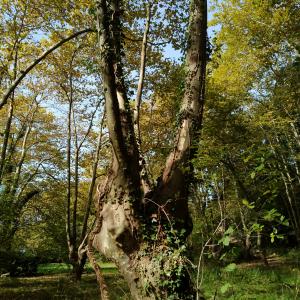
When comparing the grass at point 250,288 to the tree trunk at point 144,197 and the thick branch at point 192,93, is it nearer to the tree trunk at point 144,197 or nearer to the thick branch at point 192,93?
the tree trunk at point 144,197

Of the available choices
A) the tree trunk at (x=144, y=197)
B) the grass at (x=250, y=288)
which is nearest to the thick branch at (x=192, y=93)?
the tree trunk at (x=144, y=197)

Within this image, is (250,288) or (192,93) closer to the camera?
(192,93)

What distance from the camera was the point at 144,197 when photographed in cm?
Result: 463

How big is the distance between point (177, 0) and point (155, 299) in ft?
20.8

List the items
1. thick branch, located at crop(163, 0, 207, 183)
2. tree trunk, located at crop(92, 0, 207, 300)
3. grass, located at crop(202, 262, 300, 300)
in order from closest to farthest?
tree trunk, located at crop(92, 0, 207, 300) → thick branch, located at crop(163, 0, 207, 183) → grass, located at crop(202, 262, 300, 300)

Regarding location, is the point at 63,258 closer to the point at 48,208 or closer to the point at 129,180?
the point at 48,208

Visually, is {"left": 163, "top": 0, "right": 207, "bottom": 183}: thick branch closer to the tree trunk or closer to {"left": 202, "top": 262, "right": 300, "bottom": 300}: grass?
the tree trunk

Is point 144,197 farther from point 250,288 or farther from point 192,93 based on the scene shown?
point 250,288

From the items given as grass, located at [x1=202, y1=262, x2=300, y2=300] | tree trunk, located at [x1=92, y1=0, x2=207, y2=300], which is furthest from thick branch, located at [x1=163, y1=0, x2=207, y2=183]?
grass, located at [x1=202, y1=262, x2=300, y2=300]

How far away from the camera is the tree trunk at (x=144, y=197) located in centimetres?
392

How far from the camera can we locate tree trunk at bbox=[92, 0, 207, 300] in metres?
3.92

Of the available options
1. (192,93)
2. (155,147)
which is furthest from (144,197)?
(155,147)

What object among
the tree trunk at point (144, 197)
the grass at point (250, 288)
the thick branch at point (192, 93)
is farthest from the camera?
the grass at point (250, 288)

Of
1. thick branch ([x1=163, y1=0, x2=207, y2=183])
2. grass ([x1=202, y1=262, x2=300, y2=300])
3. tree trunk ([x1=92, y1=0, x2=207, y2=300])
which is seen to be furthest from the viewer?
grass ([x1=202, y1=262, x2=300, y2=300])
